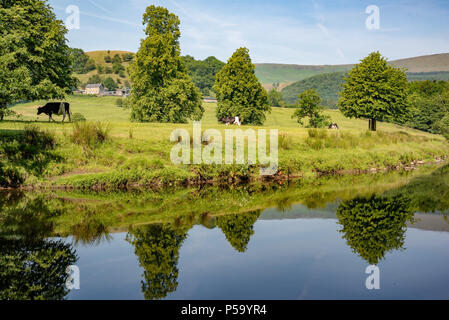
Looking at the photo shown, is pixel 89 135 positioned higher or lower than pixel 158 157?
higher

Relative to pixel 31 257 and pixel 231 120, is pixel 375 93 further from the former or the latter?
pixel 31 257

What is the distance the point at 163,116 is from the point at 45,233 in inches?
1173

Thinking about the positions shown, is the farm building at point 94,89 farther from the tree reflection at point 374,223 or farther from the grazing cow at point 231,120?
the tree reflection at point 374,223

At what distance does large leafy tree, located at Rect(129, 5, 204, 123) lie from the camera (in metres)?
40.7

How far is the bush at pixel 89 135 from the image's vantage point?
2388cm

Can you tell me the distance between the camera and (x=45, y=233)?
Answer: 42.7ft

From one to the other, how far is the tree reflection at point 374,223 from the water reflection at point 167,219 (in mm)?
31

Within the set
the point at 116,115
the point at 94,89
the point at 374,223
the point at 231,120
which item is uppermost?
the point at 94,89

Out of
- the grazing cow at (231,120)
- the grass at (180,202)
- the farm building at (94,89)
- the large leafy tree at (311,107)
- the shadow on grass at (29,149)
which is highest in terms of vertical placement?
the farm building at (94,89)

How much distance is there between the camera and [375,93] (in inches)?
1763

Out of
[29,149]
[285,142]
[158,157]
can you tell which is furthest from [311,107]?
[29,149]

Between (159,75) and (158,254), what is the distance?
33.7m

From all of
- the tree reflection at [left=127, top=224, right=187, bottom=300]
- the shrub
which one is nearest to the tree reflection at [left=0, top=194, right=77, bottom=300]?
the tree reflection at [left=127, top=224, right=187, bottom=300]

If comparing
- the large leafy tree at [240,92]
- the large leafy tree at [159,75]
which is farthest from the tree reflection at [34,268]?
the large leafy tree at [240,92]
